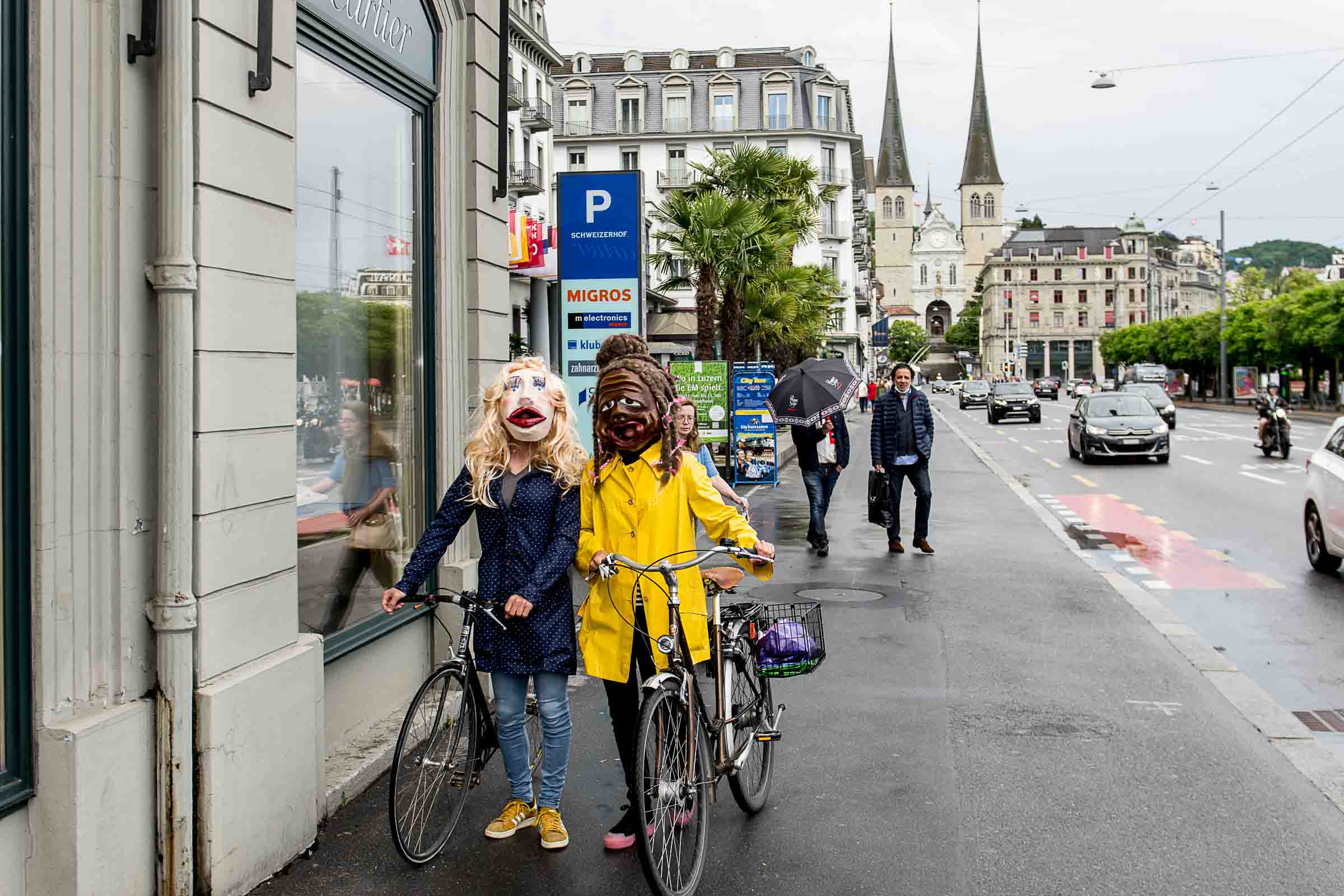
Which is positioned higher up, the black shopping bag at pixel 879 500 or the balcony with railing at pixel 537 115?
the balcony with railing at pixel 537 115

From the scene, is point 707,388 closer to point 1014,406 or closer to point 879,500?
point 879,500

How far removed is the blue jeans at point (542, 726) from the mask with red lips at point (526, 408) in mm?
825

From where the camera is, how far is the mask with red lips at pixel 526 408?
14.9 ft

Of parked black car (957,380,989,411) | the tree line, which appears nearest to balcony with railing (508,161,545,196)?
parked black car (957,380,989,411)

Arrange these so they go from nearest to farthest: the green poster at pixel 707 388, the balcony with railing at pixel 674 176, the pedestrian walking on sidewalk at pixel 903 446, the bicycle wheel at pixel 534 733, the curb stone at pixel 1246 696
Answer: the bicycle wheel at pixel 534 733 → the curb stone at pixel 1246 696 → the pedestrian walking on sidewalk at pixel 903 446 → the green poster at pixel 707 388 → the balcony with railing at pixel 674 176

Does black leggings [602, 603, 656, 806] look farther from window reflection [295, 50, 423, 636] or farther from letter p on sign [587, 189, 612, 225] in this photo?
letter p on sign [587, 189, 612, 225]

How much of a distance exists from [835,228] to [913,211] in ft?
315

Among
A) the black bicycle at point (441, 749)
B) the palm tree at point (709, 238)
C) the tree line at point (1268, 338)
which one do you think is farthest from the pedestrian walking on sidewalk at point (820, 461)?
the tree line at point (1268, 338)

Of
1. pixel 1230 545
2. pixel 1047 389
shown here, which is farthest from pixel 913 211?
pixel 1230 545

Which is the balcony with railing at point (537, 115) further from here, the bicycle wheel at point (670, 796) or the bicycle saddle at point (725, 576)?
the bicycle wheel at point (670, 796)

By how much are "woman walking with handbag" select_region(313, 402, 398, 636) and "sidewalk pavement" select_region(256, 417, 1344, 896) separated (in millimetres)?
1049

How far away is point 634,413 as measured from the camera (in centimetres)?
451

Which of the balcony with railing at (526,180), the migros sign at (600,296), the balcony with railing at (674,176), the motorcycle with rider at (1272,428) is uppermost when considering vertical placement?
the balcony with railing at (674,176)

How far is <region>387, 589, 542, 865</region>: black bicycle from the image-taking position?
14.4 feet
